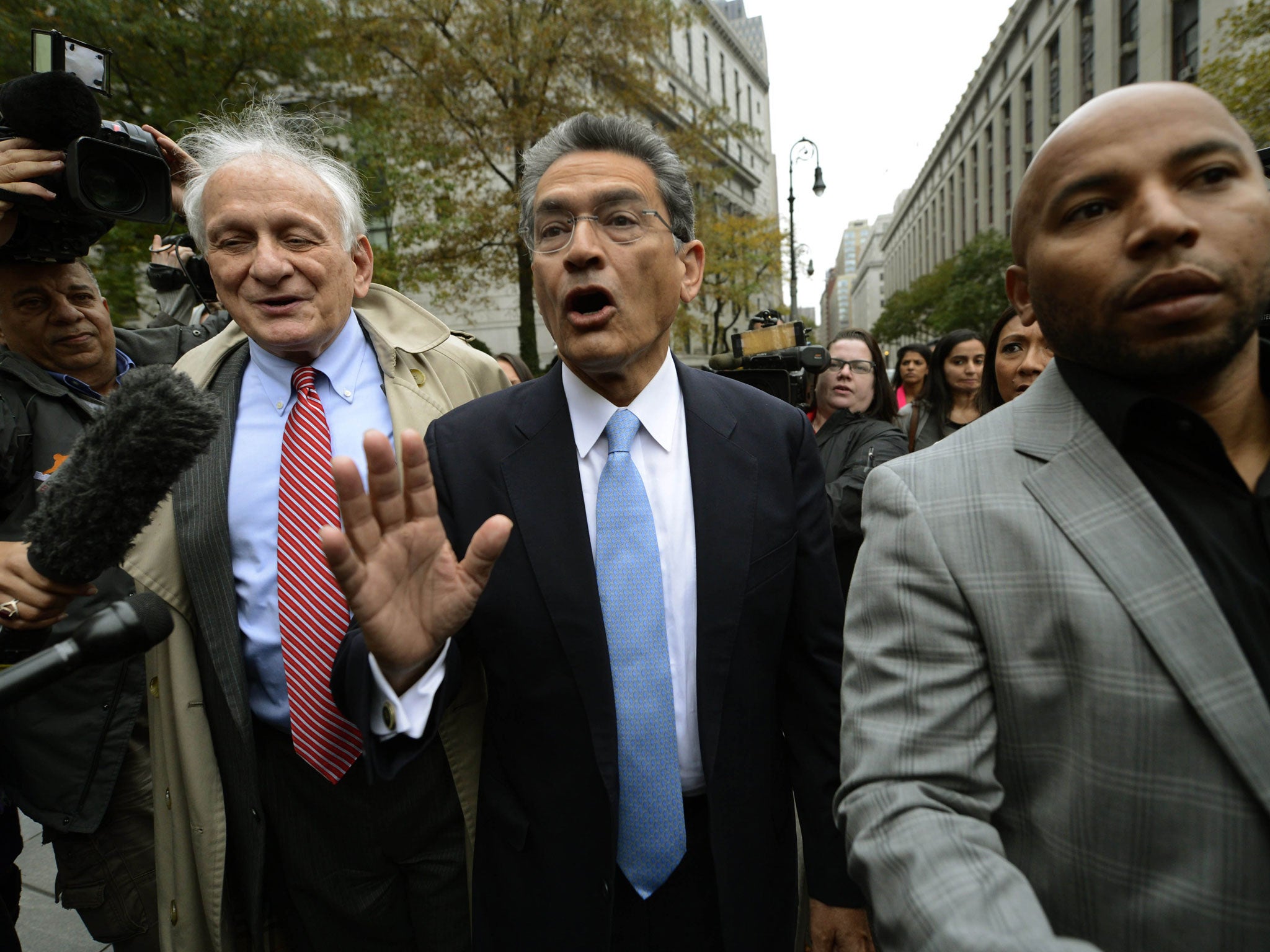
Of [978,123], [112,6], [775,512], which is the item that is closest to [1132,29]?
[978,123]

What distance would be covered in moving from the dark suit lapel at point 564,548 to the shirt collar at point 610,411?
27 millimetres

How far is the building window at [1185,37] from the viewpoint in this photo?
24.5 metres

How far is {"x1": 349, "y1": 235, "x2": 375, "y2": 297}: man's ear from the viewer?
7.40ft

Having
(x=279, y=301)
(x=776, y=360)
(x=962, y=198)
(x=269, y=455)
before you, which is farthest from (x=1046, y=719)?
(x=962, y=198)

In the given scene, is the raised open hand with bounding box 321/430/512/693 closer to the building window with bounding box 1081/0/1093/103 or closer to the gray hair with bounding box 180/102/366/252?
the gray hair with bounding box 180/102/366/252

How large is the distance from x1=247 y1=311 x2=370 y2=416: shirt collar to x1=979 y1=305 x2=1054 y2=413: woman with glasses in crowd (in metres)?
2.59

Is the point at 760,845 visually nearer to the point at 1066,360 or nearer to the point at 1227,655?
the point at 1227,655

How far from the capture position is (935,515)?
3.91 ft

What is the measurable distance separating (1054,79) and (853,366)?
44.1m

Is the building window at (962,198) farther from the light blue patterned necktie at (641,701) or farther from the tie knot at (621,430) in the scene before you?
the light blue patterned necktie at (641,701)

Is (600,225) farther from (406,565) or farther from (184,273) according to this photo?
(184,273)

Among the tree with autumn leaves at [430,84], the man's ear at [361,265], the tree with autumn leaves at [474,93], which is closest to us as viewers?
the man's ear at [361,265]

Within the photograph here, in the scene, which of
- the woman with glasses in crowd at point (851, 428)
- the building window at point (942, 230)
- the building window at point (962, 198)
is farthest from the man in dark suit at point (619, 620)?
the building window at point (942, 230)

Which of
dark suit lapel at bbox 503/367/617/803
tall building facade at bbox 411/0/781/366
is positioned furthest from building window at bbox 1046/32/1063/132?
dark suit lapel at bbox 503/367/617/803
